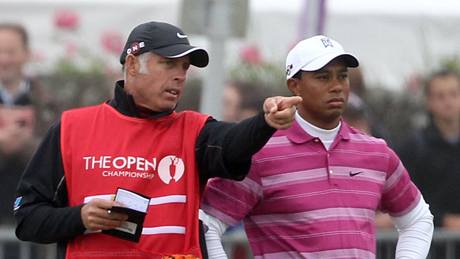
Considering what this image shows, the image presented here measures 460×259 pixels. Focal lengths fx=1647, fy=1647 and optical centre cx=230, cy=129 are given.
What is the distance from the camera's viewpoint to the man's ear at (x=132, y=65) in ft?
21.4

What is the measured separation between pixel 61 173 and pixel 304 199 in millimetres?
988

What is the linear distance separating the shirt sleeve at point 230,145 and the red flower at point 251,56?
7352 mm

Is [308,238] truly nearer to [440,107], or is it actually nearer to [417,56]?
[440,107]

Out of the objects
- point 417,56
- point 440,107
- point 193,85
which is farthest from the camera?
point 417,56

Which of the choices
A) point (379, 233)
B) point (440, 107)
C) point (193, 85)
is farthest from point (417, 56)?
point (379, 233)

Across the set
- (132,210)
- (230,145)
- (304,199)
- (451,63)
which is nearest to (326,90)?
(304,199)

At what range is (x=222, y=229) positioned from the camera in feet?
22.1

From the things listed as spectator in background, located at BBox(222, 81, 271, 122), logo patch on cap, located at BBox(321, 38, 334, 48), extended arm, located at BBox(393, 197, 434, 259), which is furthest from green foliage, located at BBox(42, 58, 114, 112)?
logo patch on cap, located at BBox(321, 38, 334, 48)

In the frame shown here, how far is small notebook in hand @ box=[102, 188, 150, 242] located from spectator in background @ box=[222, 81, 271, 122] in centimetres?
489

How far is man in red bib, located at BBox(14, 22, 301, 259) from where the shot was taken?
635 cm

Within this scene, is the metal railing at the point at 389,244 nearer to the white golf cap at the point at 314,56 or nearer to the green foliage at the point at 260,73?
the green foliage at the point at 260,73

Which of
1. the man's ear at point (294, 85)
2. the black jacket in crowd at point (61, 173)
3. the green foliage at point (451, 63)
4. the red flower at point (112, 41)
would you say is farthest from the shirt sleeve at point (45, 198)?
the green foliage at point (451, 63)

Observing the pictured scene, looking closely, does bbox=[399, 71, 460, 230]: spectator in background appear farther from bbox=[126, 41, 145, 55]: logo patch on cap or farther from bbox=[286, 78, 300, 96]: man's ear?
bbox=[126, 41, 145, 55]: logo patch on cap

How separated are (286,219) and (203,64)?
2.35ft
